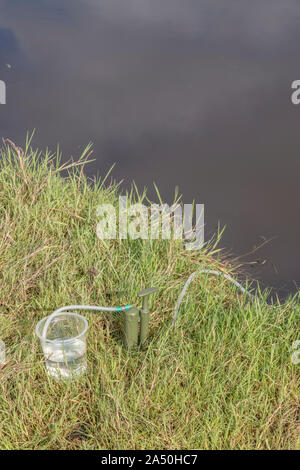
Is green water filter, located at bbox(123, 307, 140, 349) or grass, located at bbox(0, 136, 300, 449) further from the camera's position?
green water filter, located at bbox(123, 307, 140, 349)

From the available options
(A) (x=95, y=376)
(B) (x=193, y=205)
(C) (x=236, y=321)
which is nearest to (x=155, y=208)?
(B) (x=193, y=205)

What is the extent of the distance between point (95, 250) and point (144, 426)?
4.34 feet

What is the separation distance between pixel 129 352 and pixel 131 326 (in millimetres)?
158

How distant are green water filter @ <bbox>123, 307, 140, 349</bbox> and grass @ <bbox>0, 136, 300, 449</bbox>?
2.5 inches

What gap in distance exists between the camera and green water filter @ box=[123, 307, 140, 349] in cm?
259

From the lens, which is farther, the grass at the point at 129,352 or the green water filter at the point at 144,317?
the green water filter at the point at 144,317

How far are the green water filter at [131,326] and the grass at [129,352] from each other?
64 mm

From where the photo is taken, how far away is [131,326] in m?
2.61

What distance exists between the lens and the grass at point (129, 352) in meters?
2.25

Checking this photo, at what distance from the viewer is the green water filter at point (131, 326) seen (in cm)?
259

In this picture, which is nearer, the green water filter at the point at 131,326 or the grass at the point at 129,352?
the grass at the point at 129,352

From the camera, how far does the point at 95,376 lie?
8.08 ft

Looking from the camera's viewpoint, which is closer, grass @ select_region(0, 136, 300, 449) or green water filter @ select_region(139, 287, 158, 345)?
grass @ select_region(0, 136, 300, 449)
